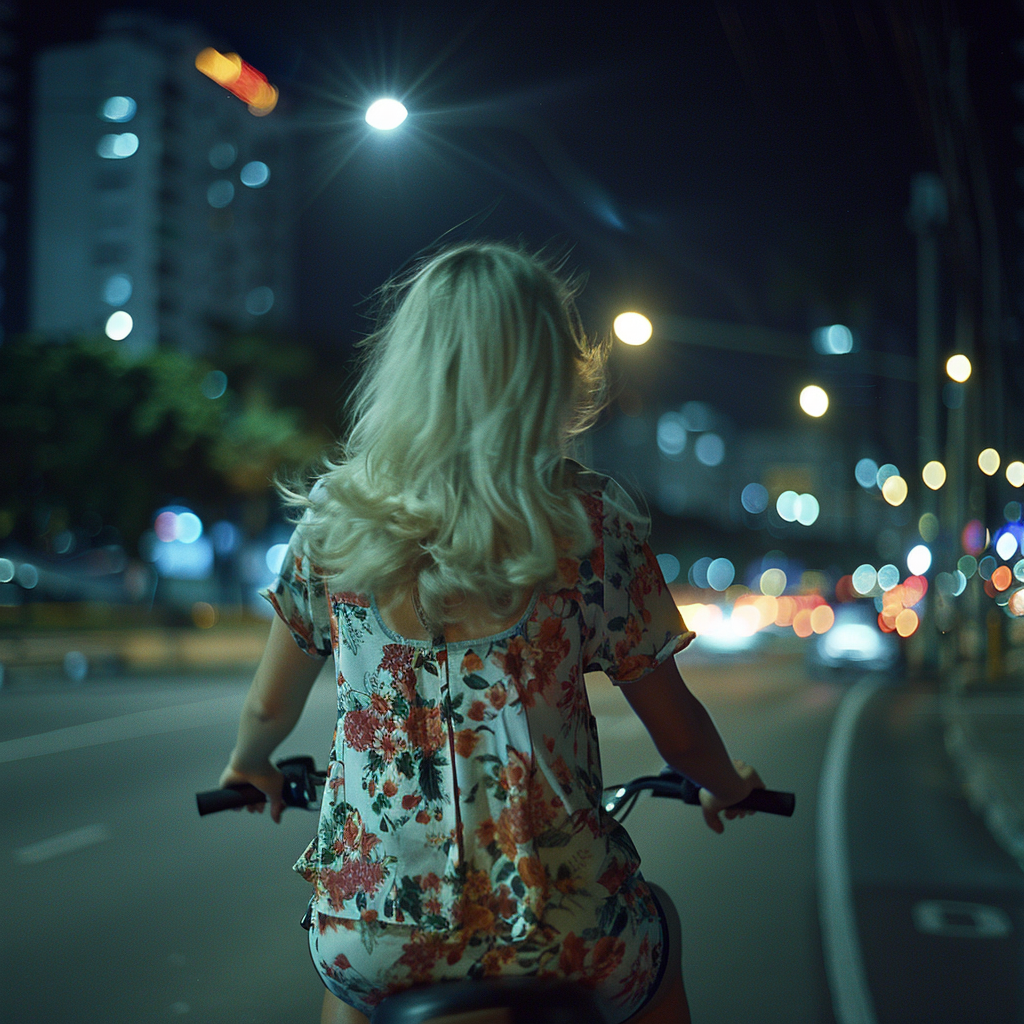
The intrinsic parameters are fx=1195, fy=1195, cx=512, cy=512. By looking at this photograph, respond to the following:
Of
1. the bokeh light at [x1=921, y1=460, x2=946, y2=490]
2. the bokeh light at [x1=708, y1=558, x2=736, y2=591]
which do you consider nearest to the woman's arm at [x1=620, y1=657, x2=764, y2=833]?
the bokeh light at [x1=921, y1=460, x2=946, y2=490]

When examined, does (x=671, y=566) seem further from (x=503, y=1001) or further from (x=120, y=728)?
(x=503, y=1001)

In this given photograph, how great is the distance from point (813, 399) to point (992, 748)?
619cm

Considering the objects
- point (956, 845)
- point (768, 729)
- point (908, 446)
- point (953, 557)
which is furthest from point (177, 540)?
point (956, 845)

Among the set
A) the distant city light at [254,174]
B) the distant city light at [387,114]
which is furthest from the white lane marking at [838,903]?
the distant city light at [254,174]

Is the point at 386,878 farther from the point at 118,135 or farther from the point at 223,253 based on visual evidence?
the point at 223,253

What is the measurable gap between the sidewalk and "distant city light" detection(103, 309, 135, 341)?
6199 centimetres

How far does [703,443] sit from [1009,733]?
136465 millimetres

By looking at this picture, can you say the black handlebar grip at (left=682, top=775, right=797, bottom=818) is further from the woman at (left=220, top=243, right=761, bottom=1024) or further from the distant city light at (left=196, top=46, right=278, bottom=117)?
the distant city light at (left=196, top=46, right=278, bottom=117)

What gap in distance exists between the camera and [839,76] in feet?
35.0

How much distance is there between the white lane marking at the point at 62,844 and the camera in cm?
706

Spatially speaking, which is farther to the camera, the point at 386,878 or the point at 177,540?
the point at 177,540

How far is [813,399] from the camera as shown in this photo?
16422 millimetres

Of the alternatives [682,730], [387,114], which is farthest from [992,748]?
[682,730]

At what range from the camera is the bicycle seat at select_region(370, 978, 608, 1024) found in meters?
1.53
